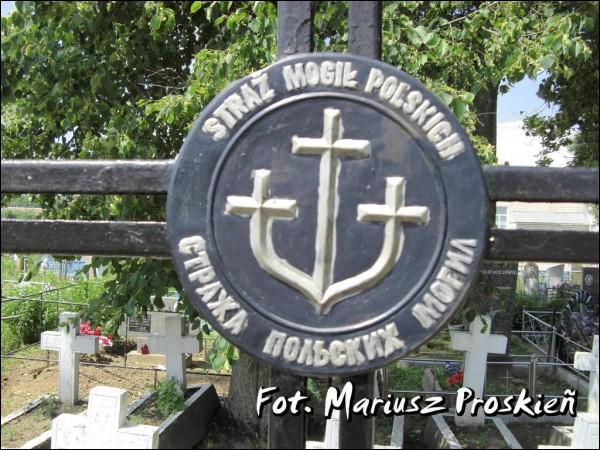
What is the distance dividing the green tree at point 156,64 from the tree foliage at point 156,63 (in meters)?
0.01

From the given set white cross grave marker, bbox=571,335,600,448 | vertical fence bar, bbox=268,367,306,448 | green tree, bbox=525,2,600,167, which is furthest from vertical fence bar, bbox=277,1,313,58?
green tree, bbox=525,2,600,167

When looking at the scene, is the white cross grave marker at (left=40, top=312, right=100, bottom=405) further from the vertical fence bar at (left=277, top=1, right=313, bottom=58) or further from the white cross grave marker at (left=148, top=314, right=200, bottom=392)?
the vertical fence bar at (left=277, top=1, right=313, bottom=58)

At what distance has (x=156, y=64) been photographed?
5.58 meters

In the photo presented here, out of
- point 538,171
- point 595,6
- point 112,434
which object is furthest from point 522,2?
point 112,434

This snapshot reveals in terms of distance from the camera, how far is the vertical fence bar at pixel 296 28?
2352 millimetres

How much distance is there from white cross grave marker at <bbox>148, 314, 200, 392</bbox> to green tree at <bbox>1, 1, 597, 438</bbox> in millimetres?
922

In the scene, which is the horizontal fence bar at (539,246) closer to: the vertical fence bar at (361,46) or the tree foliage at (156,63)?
the vertical fence bar at (361,46)

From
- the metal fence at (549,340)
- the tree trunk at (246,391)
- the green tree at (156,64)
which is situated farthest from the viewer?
the metal fence at (549,340)

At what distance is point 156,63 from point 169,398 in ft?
10.0

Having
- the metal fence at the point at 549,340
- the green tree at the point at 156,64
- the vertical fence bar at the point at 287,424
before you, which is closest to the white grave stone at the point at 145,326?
the green tree at the point at 156,64

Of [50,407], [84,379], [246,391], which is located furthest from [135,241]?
[84,379]

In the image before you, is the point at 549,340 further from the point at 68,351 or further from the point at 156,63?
the point at 156,63

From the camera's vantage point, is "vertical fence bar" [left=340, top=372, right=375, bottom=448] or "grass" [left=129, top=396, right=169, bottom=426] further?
"grass" [left=129, top=396, right=169, bottom=426]

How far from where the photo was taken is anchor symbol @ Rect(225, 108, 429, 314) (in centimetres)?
222
